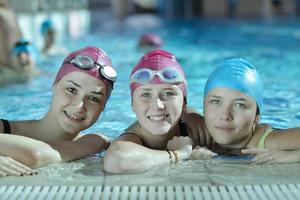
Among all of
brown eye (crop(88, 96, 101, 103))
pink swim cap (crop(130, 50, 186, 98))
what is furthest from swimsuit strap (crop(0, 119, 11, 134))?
pink swim cap (crop(130, 50, 186, 98))

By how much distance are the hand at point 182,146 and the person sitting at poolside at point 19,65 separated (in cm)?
465

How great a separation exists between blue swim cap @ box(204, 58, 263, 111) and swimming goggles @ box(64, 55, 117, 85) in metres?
0.69

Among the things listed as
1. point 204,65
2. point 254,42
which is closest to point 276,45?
point 254,42

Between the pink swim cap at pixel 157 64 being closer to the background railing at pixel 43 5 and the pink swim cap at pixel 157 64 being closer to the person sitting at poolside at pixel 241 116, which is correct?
the person sitting at poolside at pixel 241 116

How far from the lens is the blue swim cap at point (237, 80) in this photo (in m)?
3.76

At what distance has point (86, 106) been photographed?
3.88 m

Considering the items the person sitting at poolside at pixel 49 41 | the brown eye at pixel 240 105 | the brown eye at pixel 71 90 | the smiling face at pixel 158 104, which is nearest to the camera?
the smiling face at pixel 158 104

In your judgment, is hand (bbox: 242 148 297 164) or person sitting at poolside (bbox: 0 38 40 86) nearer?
hand (bbox: 242 148 297 164)

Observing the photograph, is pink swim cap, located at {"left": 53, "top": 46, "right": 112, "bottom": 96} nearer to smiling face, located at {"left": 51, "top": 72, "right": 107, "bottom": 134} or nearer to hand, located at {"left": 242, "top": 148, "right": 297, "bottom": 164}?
smiling face, located at {"left": 51, "top": 72, "right": 107, "bottom": 134}

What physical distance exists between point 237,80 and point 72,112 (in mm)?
1151

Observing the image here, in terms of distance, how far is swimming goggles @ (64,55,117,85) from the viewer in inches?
154

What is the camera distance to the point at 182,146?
3.86m

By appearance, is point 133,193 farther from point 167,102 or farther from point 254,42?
point 254,42

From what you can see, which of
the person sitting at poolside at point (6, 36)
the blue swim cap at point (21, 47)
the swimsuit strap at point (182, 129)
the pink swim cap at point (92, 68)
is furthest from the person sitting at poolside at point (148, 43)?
the swimsuit strap at point (182, 129)
